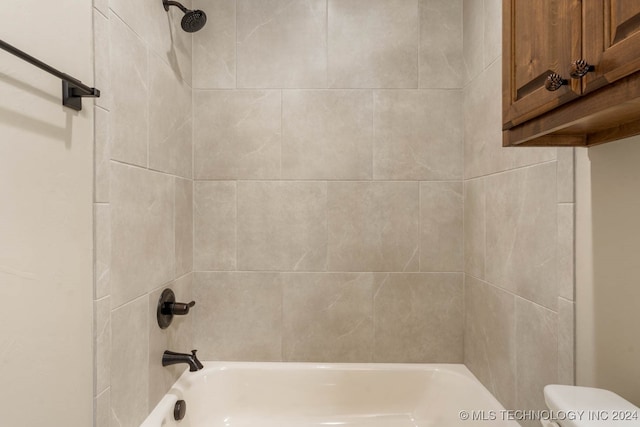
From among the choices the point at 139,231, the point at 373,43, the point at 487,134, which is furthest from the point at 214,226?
the point at 487,134

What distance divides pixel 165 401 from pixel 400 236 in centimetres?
127

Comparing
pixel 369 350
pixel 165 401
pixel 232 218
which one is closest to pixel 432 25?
pixel 232 218

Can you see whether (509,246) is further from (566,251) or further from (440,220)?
(440,220)

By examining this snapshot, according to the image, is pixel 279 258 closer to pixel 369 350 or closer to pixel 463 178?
pixel 369 350

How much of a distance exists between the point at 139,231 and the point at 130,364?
447 millimetres

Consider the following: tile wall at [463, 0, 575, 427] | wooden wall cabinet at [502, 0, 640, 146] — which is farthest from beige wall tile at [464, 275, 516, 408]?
wooden wall cabinet at [502, 0, 640, 146]

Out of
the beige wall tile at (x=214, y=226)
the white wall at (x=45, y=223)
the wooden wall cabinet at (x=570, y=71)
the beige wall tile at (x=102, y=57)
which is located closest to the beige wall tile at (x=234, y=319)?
the beige wall tile at (x=214, y=226)

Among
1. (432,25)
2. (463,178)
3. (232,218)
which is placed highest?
(432,25)

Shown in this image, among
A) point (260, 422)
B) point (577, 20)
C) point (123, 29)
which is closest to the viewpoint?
point (577, 20)

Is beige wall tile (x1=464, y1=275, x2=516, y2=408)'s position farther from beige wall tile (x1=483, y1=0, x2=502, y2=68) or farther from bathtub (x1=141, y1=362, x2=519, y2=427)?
beige wall tile (x1=483, y1=0, x2=502, y2=68)

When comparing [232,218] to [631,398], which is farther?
[232,218]

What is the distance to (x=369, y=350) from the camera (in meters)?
2.03

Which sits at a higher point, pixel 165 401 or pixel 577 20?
pixel 577 20

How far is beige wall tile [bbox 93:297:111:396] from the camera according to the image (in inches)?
44.8
